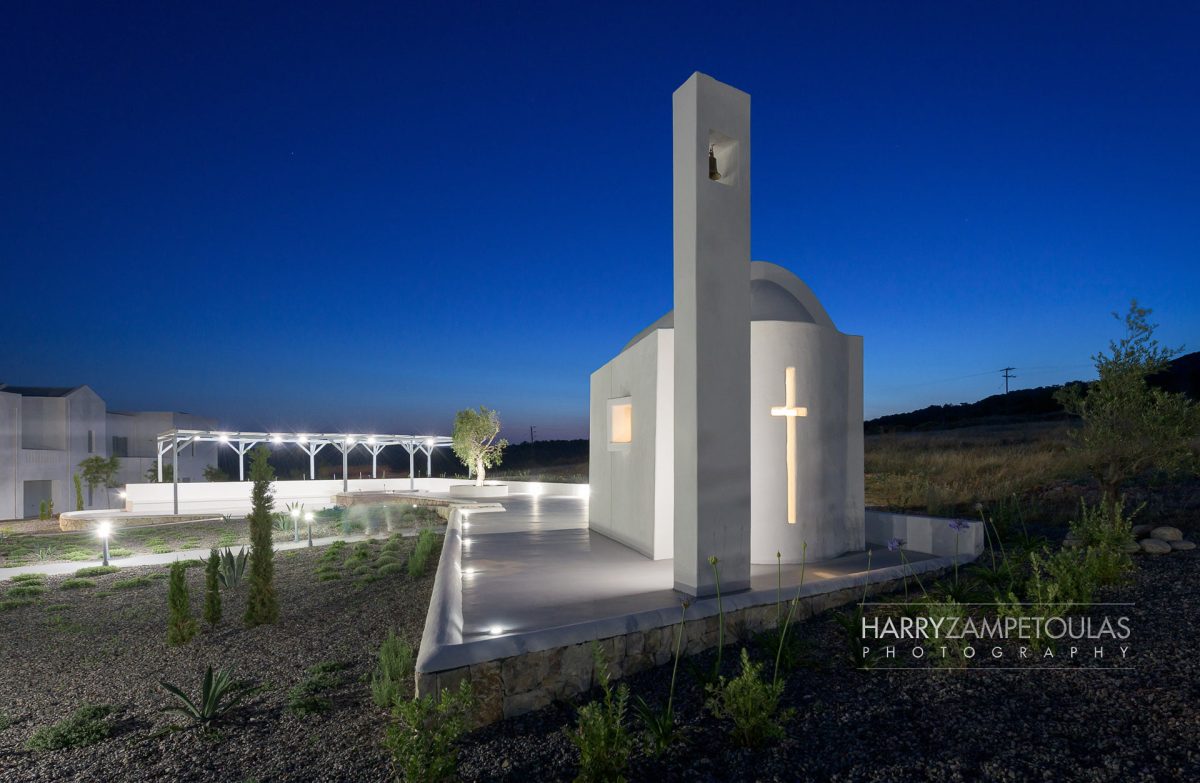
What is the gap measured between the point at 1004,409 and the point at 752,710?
192ft

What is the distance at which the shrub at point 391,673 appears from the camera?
13.2ft

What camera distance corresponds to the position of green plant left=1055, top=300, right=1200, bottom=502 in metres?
7.49

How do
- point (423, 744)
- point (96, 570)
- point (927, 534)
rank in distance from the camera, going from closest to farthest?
point (423, 744)
point (927, 534)
point (96, 570)

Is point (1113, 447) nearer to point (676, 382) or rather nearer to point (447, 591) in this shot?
point (676, 382)

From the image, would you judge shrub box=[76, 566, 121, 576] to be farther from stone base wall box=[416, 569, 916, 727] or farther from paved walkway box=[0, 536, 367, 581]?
stone base wall box=[416, 569, 916, 727]

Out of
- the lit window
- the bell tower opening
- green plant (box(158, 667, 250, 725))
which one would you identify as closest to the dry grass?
the lit window

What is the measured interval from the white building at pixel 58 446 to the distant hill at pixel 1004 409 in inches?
1715

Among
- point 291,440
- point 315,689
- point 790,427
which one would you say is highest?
point 790,427

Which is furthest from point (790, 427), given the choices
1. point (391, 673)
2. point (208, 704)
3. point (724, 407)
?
point (208, 704)

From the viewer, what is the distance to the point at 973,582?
5.83 metres

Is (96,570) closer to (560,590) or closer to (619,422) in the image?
(619,422)

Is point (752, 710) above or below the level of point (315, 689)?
above

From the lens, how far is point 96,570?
10.6 meters

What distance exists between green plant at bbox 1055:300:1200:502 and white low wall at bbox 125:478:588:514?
1249cm
